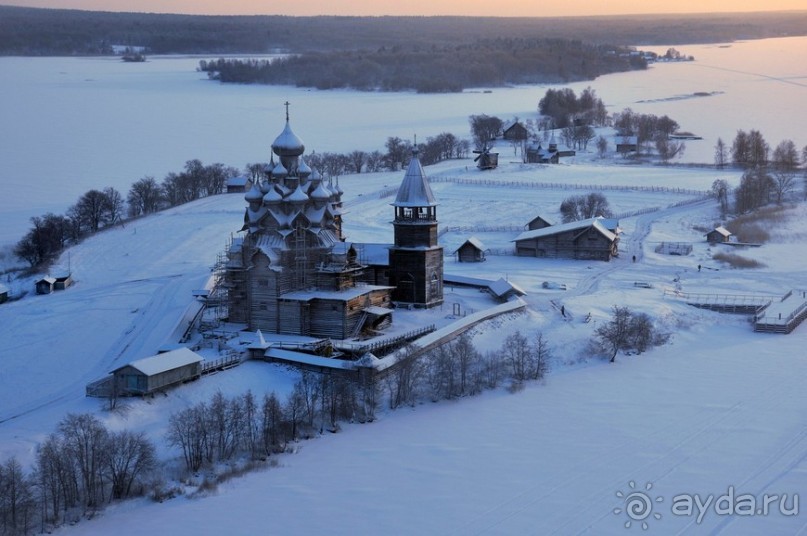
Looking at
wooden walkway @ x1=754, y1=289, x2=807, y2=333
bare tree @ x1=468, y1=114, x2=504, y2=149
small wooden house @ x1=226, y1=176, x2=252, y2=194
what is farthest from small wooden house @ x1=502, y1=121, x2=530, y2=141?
wooden walkway @ x1=754, y1=289, x2=807, y2=333

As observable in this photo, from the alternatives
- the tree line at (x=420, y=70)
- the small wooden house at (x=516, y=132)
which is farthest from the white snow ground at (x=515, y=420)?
the tree line at (x=420, y=70)

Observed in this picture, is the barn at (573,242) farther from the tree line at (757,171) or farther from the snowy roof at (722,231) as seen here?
the tree line at (757,171)

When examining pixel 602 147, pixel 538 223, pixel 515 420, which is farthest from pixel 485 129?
pixel 515 420

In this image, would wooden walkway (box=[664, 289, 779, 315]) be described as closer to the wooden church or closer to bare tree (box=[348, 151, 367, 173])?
the wooden church

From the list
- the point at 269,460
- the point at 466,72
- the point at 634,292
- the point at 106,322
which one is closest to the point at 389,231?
the point at 634,292

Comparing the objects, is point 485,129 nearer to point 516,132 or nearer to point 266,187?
point 516,132

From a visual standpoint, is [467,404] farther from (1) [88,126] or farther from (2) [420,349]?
(1) [88,126]
